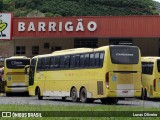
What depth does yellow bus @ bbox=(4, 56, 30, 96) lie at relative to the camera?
122ft

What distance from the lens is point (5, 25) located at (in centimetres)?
4678

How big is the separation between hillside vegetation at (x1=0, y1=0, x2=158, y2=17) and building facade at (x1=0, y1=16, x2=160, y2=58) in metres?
34.8

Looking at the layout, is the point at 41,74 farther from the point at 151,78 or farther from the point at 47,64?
the point at 151,78

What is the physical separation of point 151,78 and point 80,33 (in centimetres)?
1568

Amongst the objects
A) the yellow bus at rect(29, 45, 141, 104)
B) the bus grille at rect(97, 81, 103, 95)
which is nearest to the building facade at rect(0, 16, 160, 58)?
the yellow bus at rect(29, 45, 141, 104)

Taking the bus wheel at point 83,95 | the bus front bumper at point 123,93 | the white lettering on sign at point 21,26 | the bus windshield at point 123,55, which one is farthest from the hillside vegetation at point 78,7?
the bus front bumper at point 123,93

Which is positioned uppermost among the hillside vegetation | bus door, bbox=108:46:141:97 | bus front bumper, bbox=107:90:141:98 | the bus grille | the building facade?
the hillside vegetation

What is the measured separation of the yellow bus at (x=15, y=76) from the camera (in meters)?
37.1

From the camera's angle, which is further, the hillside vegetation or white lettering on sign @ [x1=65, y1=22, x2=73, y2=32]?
the hillside vegetation

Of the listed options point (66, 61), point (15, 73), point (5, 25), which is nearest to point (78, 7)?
point (5, 25)

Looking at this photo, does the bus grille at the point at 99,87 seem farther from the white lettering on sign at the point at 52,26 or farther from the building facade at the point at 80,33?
the white lettering on sign at the point at 52,26

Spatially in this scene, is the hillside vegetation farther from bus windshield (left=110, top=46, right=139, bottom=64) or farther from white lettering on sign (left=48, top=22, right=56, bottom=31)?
bus windshield (left=110, top=46, right=139, bottom=64)

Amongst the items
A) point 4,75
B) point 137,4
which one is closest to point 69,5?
point 137,4

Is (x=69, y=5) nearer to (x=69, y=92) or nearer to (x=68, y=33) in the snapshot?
(x=68, y=33)
